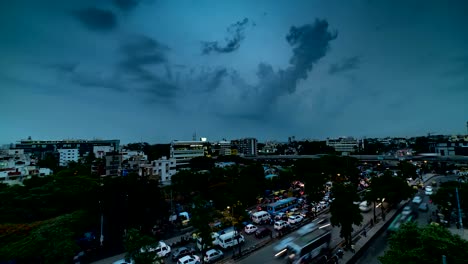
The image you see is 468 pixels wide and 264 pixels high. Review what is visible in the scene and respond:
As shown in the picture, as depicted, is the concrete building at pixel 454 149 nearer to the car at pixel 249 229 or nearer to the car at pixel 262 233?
the car at pixel 262 233

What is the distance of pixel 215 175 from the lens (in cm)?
5484

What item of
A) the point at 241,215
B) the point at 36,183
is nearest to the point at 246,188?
the point at 241,215

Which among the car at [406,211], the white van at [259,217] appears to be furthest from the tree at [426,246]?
the car at [406,211]

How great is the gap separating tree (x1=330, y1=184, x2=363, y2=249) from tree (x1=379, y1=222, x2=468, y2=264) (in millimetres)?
8123

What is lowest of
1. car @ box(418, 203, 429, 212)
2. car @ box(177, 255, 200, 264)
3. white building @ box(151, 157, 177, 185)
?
car @ box(177, 255, 200, 264)

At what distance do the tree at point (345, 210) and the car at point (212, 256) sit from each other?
Answer: 12679mm

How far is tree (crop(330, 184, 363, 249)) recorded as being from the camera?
878 inches

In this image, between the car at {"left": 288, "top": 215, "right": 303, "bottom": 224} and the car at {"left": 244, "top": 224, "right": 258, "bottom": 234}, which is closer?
the car at {"left": 244, "top": 224, "right": 258, "bottom": 234}

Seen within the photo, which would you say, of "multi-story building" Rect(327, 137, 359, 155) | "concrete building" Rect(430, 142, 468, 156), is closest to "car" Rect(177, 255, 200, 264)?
"concrete building" Rect(430, 142, 468, 156)

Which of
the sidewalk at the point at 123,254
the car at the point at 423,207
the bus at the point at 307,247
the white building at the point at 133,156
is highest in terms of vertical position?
the white building at the point at 133,156

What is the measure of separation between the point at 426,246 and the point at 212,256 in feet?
59.3

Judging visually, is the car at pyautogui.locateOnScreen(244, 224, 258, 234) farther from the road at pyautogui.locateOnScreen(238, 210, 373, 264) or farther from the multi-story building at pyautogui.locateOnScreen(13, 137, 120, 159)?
the multi-story building at pyautogui.locateOnScreen(13, 137, 120, 159)

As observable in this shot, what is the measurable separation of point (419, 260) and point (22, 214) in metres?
39.4

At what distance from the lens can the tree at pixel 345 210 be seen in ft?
73.2
